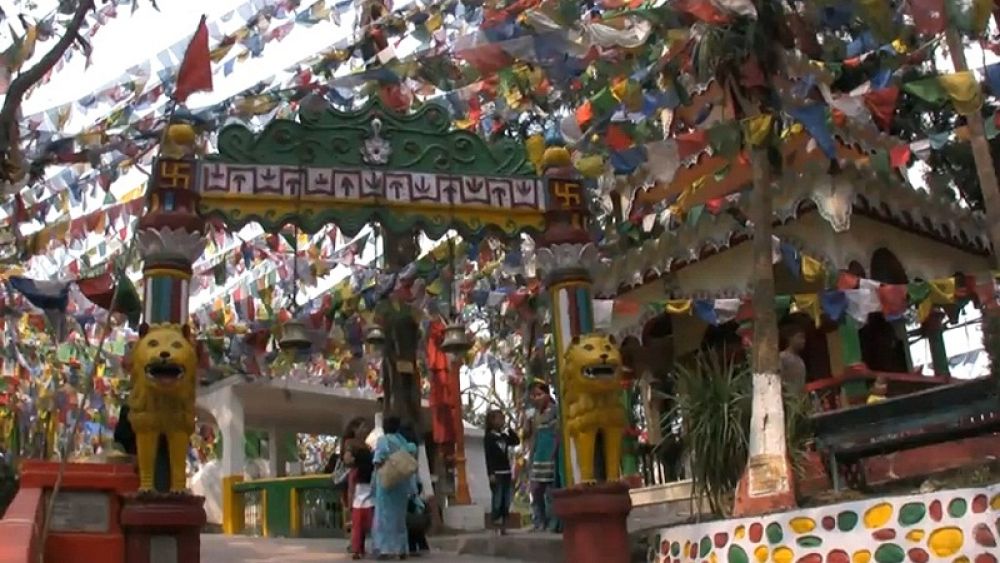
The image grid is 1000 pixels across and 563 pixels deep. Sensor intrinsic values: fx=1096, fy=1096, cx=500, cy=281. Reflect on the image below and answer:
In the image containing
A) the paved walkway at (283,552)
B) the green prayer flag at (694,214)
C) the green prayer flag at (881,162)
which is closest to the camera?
the paved walkway at (283,552)

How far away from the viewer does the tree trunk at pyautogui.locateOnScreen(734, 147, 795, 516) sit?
29.1 ft

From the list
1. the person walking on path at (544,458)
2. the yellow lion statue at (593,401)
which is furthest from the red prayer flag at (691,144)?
the person walking on path at (544,458)

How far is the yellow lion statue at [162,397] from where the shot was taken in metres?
8.39

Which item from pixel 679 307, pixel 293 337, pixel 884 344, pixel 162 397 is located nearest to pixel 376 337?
pixel 293 337

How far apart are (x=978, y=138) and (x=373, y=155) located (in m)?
A: 6.14

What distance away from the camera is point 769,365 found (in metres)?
9.34

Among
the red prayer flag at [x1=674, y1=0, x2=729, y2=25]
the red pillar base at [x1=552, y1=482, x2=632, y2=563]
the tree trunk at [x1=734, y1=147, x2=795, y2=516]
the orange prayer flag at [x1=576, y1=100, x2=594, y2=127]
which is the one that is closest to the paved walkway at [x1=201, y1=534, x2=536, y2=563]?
the red pillar base at [x1=552, y1=482, x2=632, y2=563]

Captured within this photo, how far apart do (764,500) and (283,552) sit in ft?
18.6

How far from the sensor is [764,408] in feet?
30.1

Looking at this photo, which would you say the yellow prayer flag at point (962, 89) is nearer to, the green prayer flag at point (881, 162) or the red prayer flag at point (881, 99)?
the red prayer flag at point (881, 99)

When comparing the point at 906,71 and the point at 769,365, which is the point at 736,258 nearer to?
the point at 906,71

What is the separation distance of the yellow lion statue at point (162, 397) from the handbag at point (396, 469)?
239 cm

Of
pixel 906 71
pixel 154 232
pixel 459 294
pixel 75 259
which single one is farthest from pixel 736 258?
pixel 75 259

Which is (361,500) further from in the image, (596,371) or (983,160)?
(983,160)
